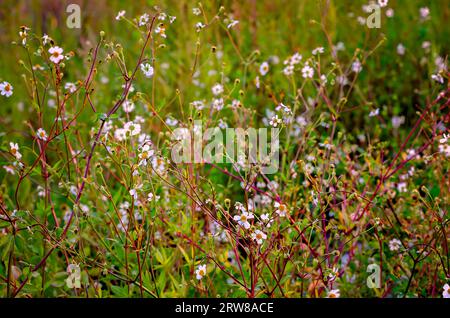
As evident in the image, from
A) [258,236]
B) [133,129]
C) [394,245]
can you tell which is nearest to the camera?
[258,236]

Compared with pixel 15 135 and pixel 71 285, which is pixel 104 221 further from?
pixel 15 135

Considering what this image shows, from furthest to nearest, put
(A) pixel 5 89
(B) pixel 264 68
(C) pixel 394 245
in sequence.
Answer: (B) pixel 264 68
(C) pixel 394 245
(A) pixel 5 89

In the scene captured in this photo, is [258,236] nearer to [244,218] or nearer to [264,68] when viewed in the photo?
[244,218]

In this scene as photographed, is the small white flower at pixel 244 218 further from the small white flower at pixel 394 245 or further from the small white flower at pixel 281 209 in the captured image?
the small white flower at pixel 394 245

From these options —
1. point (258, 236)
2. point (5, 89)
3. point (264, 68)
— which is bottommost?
point (258, 236)

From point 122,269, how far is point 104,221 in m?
0.16

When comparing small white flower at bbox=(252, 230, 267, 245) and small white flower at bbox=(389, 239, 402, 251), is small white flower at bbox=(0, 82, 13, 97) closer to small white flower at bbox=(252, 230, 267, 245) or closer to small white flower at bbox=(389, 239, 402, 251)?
small white flower at bbox=(252, 230, 267, 245)


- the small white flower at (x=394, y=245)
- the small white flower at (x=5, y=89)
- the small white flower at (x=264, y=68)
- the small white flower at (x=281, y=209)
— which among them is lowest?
the small white flower at (x=394, y=245)

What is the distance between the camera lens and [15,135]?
120 inches

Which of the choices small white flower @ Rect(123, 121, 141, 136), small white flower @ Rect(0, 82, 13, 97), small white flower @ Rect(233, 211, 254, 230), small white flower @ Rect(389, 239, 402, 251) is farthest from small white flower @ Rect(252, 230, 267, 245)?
small white flower @ Rect(0, 82, 13, 97)

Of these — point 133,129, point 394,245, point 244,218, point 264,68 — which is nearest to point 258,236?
point 244,218

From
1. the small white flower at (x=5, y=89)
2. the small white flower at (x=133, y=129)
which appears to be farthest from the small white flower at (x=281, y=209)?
the small white flower at (x=5, y=89)
